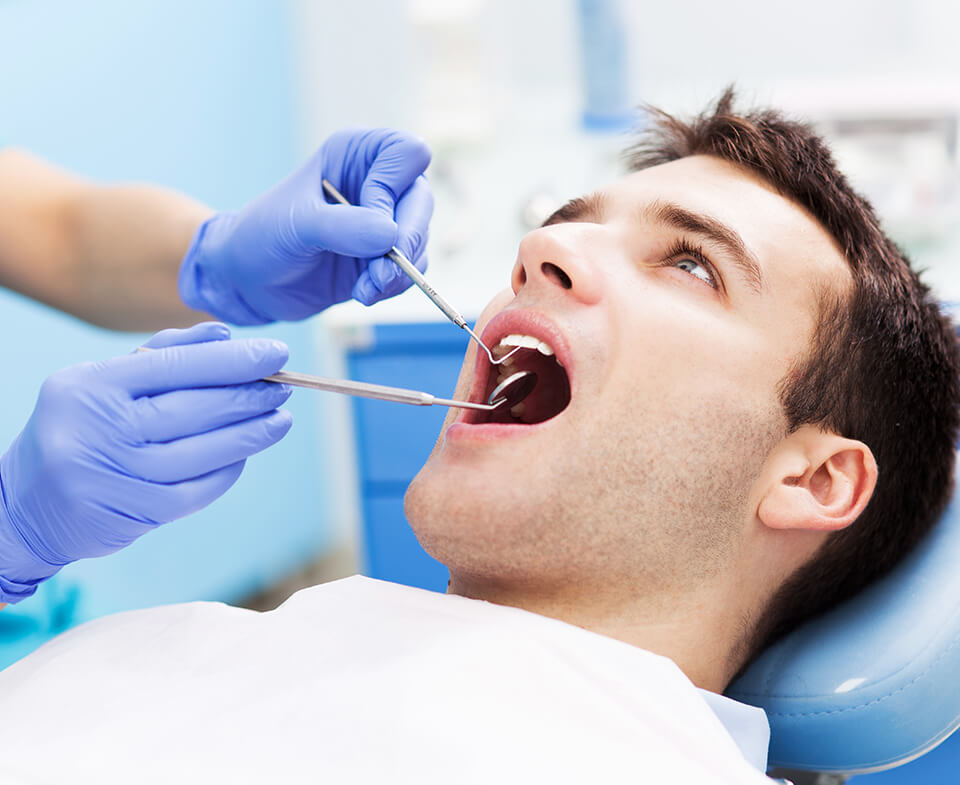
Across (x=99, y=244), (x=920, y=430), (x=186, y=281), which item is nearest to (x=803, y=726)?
(x=920, y=430)

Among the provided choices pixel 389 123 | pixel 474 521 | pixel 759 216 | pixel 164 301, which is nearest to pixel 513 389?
pixel 474 521

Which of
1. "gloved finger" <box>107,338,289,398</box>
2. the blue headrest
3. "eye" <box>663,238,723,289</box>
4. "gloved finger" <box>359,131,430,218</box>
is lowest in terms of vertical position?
the blue headrest

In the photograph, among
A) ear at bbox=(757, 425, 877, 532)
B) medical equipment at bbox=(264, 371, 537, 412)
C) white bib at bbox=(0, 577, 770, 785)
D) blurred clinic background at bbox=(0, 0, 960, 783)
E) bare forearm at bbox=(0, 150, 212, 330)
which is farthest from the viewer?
blurred clinic background at bbox=(0, 0, 960, 783)

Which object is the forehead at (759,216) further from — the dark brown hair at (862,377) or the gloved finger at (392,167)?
the gloved finger at (392,167)

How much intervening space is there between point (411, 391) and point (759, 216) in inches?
17.1

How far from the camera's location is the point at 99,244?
1.51 meters

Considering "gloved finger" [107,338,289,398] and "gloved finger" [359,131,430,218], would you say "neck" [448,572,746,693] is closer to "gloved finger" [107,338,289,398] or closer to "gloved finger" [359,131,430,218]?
"gloved finger" [107,338,289,398]

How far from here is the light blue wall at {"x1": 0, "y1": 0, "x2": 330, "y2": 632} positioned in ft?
6.34

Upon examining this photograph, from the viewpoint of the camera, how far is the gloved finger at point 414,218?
1224 mm

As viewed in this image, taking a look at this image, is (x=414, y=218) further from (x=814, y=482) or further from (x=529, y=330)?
(x=814, y=482)

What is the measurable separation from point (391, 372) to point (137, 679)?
0.97m

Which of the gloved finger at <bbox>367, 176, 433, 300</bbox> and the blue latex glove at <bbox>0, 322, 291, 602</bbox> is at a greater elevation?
the gloved finger at <bbox>367, 176, 433, 300</bbox>


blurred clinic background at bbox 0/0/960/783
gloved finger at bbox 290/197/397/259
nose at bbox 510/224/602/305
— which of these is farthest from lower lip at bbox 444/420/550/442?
blurred clinic background at bbox 0/0/960/783

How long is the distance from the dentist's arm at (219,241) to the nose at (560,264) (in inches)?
7.1
